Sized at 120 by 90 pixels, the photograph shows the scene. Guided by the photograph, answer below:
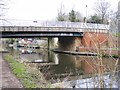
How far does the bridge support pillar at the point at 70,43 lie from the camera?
138ft

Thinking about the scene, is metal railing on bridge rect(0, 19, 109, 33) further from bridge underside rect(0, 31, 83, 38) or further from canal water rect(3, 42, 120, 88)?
canal water rect(3, 42, 120, 88)

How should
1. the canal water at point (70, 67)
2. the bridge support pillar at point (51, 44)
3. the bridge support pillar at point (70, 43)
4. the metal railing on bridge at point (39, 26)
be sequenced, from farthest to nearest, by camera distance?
the bridge support pillar at point (51, 44)
the bridge support pillar at point (70, 43)
the metal railing on bridge at point (39, 26)
the canal water at point (70, 67)

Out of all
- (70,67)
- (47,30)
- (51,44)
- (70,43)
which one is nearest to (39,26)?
(47,30)

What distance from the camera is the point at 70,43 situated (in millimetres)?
44562

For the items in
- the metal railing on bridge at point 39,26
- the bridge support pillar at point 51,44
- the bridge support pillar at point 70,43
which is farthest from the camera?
the bridge support pillar at point 51,44

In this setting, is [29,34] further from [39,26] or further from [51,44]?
[51,44]

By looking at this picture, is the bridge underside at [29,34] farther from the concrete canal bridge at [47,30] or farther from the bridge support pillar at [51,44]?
the bridge support pillar at [51,44]

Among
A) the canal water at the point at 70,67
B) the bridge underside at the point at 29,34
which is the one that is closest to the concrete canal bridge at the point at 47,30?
the bridge underside at the point at 29,34

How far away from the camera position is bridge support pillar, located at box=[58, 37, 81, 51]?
42041 mm

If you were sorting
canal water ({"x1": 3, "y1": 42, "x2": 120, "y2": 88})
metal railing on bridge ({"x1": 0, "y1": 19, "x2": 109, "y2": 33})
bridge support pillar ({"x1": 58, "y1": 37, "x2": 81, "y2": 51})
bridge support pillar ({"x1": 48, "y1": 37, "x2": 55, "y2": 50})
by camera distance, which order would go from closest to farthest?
1. canal water ({"x1": 3, "y1": 42, "x2": 120, "y2": 88})
2. metal railing on bridge ({"x1": 0, "y1": 19, "x2": 109, "y2": 33})
3. bridge support pillar ({"x1": 58, "y1": 37, "x2": 81, "y2": 51})
4. bridge support pillar ({"x1": 48, "y1": 37, "x2": 55, "y2": 50})

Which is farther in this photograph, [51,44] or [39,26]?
[51,44]

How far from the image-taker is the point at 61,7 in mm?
72625

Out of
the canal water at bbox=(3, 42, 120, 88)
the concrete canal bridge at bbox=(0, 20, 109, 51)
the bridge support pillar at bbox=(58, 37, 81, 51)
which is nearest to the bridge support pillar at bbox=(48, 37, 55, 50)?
the bridge support pillar at bbox=(58, 37, 81, 51)

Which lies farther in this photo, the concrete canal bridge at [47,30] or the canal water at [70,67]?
the concrete canal bridge at [47,30]
